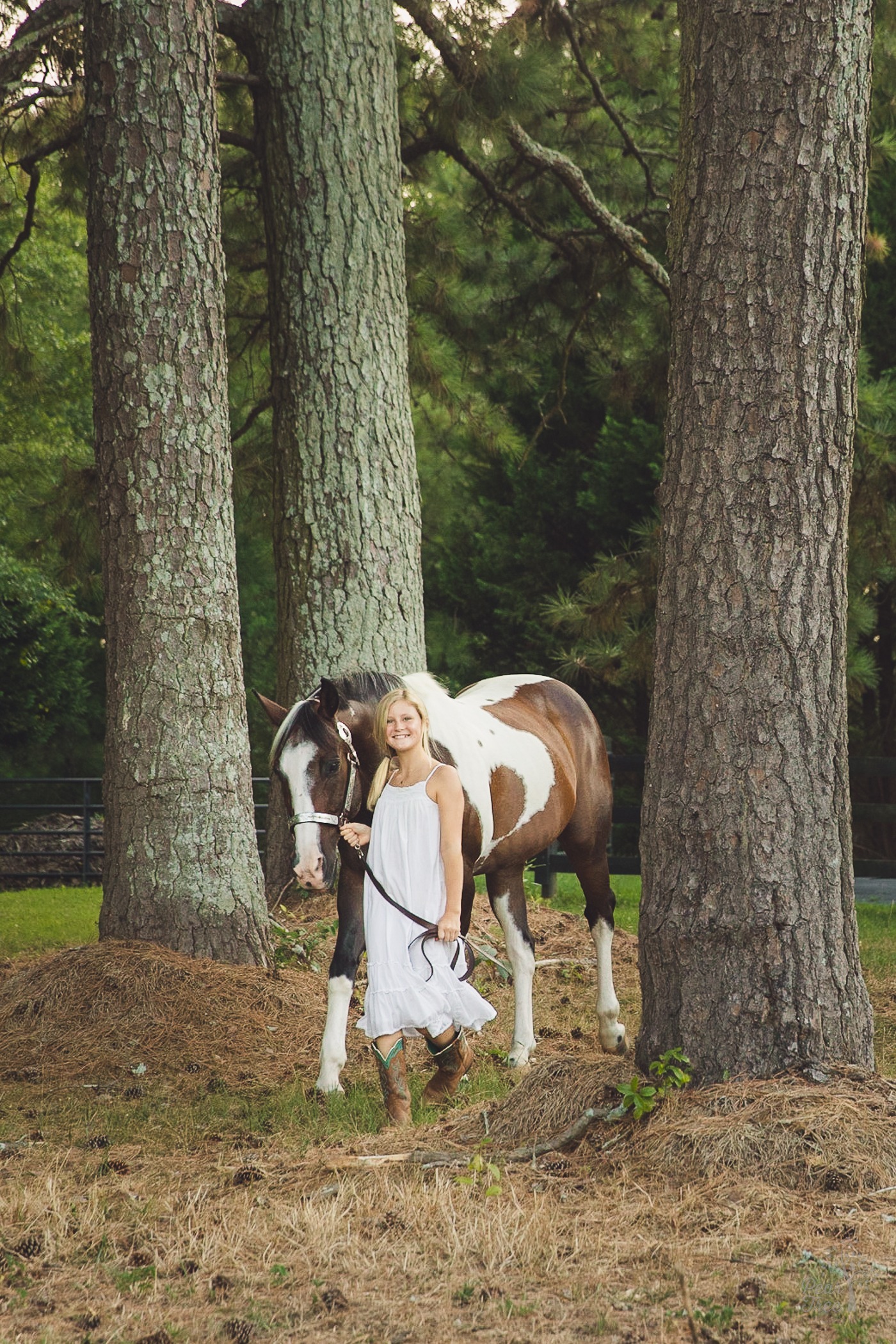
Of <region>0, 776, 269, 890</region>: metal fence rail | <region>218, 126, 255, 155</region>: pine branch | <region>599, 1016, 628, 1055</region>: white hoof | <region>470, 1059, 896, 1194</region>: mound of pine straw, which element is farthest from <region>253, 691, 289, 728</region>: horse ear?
<region>0, 776, 269, 890</region>: metal fence rail

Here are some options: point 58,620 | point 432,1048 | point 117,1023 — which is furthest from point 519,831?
point 58,620

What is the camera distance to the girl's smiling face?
4.52 m

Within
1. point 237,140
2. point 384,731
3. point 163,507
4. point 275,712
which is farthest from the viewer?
point 237,140

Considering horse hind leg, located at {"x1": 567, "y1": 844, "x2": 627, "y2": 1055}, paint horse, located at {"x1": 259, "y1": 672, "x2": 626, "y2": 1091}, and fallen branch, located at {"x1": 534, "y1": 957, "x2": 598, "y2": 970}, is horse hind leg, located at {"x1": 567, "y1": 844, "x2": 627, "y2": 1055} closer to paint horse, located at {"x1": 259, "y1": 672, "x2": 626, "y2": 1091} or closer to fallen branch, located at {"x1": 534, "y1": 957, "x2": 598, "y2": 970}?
paint horse, located at {"x1": 259, "y1": 672, "x2": 626, "y2": 1091}

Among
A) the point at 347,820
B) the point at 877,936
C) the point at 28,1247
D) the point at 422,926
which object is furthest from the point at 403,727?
the point at 877,936

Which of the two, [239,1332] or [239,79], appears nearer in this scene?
[239,1332]

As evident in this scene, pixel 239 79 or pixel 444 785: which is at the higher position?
pixel 239 79

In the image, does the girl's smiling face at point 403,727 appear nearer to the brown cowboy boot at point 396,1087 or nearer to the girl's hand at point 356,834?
the girl's hand at point 356,834

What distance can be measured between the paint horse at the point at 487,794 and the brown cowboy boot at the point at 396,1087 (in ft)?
1.64

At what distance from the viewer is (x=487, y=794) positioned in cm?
559

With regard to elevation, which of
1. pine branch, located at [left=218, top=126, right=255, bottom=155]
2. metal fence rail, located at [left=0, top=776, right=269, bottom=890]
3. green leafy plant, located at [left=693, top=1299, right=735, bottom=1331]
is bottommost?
metal fence rail, located at [left=0, top=776, right=269, bottom=890]

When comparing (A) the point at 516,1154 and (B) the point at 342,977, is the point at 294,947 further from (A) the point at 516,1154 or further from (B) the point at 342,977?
(A) the point at 516,1154

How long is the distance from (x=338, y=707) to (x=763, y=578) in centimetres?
175

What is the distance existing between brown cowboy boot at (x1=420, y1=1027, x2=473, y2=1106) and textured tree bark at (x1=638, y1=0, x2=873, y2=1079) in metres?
0.89
